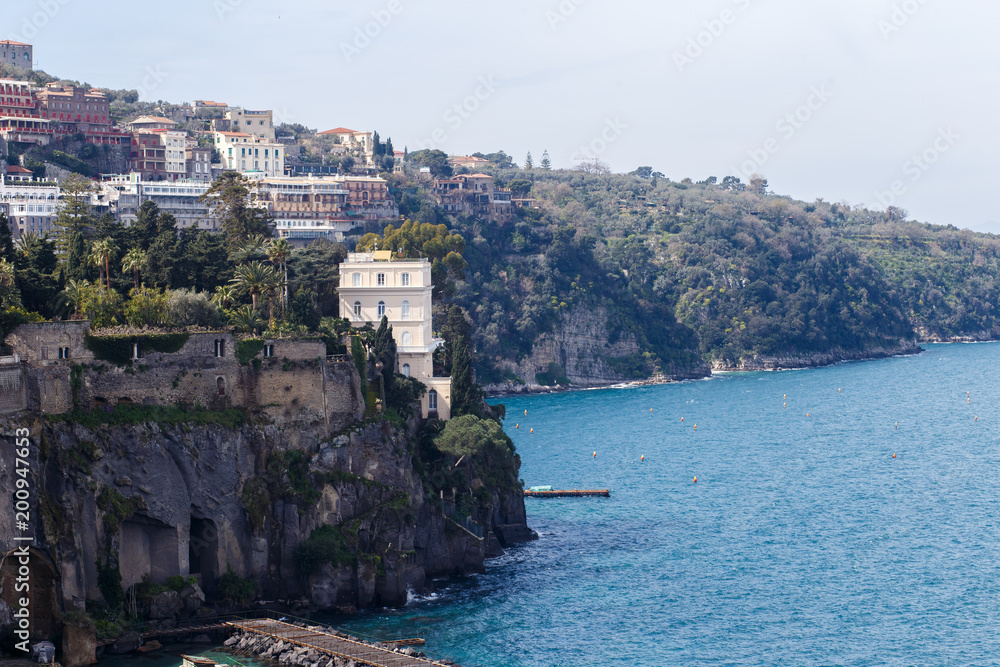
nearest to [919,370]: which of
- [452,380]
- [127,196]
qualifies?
[127,196]

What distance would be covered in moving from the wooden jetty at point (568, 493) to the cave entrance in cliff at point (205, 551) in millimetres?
38658

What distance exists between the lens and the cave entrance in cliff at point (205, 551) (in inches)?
2472

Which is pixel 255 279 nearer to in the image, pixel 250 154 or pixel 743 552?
pixel 743 552

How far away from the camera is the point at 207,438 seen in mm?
63750

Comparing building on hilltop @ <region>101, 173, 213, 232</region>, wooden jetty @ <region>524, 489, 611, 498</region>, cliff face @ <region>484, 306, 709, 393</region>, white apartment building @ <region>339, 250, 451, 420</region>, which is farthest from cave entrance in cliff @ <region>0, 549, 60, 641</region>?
cliff face @ <region>484, 306, 709, 393</region>

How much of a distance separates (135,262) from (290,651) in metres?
28.1

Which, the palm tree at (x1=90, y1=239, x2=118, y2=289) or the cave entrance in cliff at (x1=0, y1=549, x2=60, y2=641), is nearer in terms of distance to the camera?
the cave entrance in cliff at (x1=0, y1=549, x2=60, y2=641)

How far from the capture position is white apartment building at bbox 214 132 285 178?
178625 millimetres

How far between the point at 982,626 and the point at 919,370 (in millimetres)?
137751

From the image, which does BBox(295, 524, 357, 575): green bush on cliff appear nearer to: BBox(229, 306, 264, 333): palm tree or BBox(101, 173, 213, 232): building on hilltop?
BBox(229, 306, 264, 333): palm tree

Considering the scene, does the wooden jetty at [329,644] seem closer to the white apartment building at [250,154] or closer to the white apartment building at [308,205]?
the white apartment building at [308,205]

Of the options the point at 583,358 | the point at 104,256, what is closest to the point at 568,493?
the point at 104,256

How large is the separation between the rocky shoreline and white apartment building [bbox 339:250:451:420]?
2598cm

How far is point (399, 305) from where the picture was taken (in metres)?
82.8
